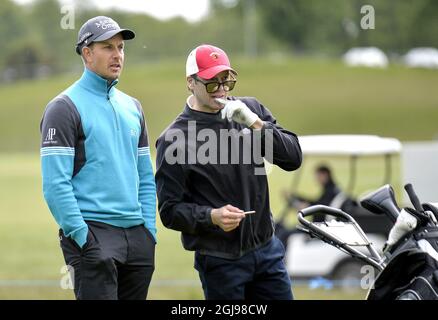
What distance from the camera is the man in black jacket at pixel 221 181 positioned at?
5.27 meters

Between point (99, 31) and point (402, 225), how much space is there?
1.98 m

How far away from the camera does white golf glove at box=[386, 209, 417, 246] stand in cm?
429

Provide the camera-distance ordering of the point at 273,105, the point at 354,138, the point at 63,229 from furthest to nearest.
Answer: the point at 273,105 < the point at 354,138 < the point at 63,229

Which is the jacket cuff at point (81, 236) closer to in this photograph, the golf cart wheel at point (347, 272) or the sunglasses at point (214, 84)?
the sunglasses at point (214, 84)

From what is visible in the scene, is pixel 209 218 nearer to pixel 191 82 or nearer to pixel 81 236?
pixel 81 236

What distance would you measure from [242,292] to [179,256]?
12.9 meters

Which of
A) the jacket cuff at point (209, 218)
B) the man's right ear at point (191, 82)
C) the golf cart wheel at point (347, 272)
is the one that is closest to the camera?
the jacket cuff at point (209, 218)

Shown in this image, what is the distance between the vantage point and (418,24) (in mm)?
66438

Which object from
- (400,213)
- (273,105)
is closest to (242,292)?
(400,213)

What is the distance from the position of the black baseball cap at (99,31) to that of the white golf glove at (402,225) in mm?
1825

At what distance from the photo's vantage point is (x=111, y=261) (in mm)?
5074

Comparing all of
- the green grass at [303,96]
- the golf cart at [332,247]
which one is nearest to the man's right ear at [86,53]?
the golf cart at [332,247]
